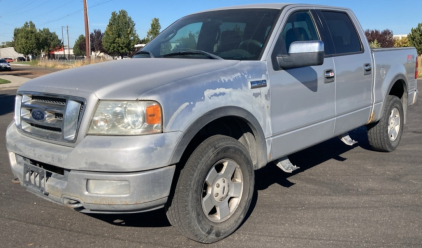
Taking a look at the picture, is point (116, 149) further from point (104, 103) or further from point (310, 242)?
point (310, 242)

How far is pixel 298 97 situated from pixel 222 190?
1.29 meters

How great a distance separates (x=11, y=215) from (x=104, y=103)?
6.04ft

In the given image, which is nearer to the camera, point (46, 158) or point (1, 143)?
point (46, 158)

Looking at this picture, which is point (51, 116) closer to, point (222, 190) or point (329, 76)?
point (222, 190)

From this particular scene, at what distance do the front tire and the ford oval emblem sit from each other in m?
1.18

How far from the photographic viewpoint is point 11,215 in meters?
4.07

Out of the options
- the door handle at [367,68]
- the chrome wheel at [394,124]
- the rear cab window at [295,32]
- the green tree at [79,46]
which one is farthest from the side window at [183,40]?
the green tree at [79,46]

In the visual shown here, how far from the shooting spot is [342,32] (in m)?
5.25

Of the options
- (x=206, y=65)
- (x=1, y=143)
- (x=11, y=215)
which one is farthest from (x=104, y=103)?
(x=1, y=143)

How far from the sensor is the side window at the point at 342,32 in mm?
5020

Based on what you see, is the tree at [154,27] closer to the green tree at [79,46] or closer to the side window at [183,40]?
the green tree at [79,46]

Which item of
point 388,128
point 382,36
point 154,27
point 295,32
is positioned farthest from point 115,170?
point 382,36

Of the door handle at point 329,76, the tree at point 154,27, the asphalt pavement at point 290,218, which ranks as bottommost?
the asphalt pavement at point 290,218

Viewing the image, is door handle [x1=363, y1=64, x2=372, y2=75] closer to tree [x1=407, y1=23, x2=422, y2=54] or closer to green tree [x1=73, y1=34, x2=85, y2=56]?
tree [x1=407, y1=23, x2=422, y2=54]
